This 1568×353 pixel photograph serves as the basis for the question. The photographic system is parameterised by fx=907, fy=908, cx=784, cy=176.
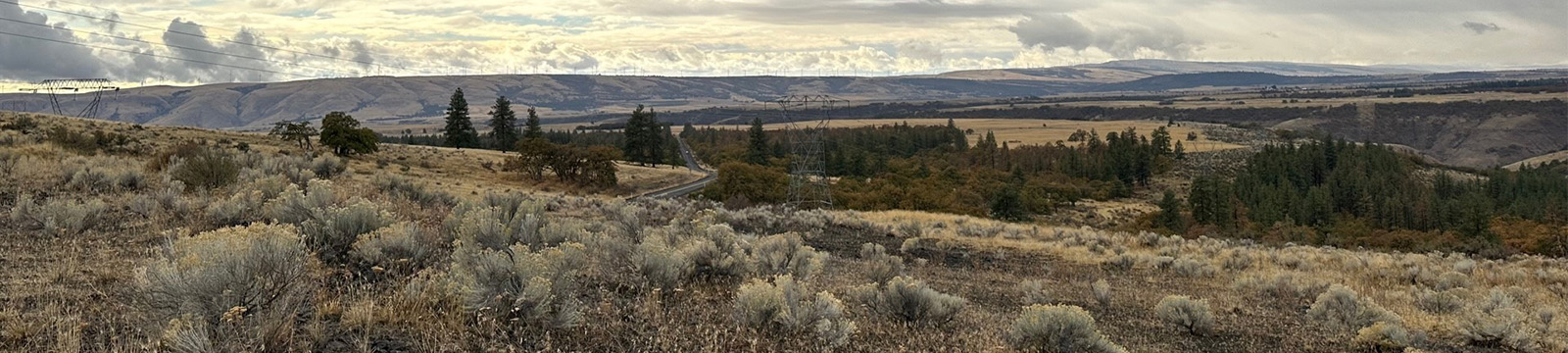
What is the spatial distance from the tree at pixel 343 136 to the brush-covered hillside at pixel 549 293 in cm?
4405

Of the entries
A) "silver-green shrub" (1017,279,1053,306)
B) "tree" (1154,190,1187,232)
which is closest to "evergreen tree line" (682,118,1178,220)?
"tree" (1154,190,1187,232)

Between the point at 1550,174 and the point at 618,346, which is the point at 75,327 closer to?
the point at 618,346

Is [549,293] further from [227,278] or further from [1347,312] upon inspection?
[1347,312]

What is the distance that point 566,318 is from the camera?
6.05 metres

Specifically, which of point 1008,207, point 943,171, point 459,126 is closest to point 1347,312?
point 1008,207

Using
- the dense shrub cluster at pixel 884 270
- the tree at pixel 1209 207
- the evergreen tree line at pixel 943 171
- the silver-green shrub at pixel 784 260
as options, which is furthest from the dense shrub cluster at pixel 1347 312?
the tree at pixel 1209 207

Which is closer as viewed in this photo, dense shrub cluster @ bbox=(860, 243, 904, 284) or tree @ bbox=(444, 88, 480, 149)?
dense shrub cluster @ bbox=(860, 243, 904, 284)

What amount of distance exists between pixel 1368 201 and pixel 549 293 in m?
105

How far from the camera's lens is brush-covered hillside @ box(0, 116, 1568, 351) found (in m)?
5.56

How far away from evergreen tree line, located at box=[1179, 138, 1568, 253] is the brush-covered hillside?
1630 inches

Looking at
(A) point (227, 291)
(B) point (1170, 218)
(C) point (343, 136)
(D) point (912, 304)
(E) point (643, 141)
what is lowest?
(B) point (1170, 218)

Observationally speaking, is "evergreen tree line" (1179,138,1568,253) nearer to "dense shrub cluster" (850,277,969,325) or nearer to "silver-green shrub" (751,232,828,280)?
"silver-green shrub" (751,232,828,280)

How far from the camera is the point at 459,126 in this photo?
93000mm

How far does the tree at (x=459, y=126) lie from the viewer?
300 feet
